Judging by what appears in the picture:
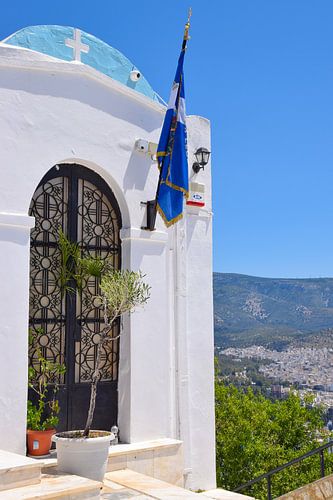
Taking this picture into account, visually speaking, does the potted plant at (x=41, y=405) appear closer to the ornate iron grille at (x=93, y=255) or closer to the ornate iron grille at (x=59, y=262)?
the ornate iron grille at (x=59, y=262)

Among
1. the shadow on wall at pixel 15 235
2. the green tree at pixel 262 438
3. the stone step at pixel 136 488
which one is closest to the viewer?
the stone step at pixel 136 488

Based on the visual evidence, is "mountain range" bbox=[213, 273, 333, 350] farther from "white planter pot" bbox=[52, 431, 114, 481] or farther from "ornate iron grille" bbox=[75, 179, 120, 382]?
"white planter pot" bbox=[52, 431, 114, 481]

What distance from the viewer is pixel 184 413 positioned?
8.66 meters

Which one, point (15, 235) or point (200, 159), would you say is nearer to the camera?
point (15, 235)

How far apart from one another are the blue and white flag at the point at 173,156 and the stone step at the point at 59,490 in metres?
3.32

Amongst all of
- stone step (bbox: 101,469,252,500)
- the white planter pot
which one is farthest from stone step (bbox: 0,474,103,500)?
stone step (bbox: 101,469,252,500)

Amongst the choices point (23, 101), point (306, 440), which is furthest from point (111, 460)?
point (306, 440)

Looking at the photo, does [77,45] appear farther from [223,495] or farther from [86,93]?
[223,495]

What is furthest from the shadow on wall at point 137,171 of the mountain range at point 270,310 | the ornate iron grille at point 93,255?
the mountain range at point 270,310

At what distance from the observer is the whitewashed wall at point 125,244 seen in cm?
701

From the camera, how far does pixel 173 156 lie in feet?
25.9

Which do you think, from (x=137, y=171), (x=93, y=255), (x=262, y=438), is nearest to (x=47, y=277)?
(x=93, y=255)

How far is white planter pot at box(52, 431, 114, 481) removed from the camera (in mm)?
6402

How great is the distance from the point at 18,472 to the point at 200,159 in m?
5.25
